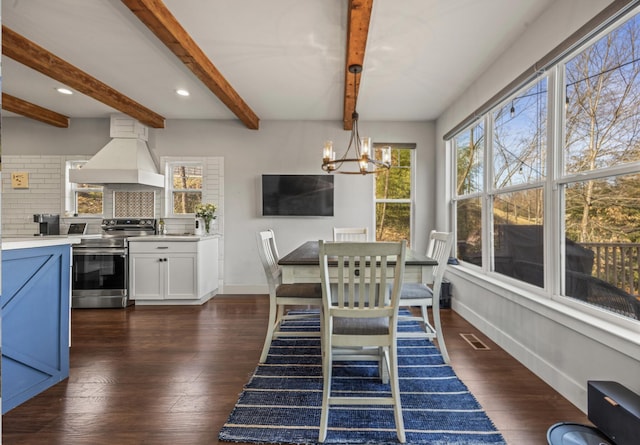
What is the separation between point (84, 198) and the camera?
4.74m

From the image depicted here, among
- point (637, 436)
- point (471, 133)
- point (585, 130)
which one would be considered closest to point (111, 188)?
point (471, 133)

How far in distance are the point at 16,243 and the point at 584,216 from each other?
348cm

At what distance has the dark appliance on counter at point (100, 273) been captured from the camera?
4.04 m

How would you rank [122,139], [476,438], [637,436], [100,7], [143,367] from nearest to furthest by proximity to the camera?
[637,436] < [476,438] < [100,7] < [143,367] < [122,139]

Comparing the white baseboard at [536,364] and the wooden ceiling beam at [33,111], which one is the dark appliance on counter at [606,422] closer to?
the white baseboard at [536,364]

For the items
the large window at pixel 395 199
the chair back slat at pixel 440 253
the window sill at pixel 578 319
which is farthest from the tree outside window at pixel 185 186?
the window sill at pixel 578 319

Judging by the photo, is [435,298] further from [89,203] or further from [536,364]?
[89,203]

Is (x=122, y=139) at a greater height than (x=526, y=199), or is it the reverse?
(x=122, y=139)

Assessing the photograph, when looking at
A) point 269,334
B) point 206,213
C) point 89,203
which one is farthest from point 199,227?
point 269,334

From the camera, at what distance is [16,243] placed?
1.96 meters

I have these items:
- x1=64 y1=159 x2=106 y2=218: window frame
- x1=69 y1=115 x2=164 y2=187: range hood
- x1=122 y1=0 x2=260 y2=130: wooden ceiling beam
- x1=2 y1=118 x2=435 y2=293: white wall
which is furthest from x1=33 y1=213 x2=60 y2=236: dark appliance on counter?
x1=122 y1=0 x2=260 y2=130: wooden ceiling beam

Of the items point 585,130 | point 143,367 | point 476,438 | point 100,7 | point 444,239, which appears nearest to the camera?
point 476,438

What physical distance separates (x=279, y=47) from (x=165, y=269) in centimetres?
287

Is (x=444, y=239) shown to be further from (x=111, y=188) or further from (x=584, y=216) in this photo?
(x=111, y=188)
